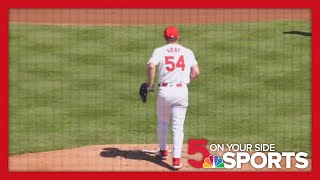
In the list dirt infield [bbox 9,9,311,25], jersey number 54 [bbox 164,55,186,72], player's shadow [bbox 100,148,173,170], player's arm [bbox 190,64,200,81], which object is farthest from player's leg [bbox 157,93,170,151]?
dirt infield [bbox 9,9,311,25]

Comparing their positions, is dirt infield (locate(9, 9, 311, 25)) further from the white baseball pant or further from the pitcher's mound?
the white baseball pant

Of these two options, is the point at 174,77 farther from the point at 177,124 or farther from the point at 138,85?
the point at 138,85

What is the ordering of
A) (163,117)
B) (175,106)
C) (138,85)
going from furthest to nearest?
1. (138,85)
2. (163,117)
3. (175,106)

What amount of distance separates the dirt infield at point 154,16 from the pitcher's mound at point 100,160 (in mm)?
12564

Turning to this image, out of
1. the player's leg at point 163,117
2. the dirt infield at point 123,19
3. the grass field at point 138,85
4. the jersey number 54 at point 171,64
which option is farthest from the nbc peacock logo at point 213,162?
the grass field at point 138,85

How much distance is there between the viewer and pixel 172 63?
32.8ft

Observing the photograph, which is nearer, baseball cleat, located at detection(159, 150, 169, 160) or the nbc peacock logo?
the nbc peacock logo

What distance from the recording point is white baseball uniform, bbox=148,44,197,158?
10.0m

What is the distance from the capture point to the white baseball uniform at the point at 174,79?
394 inches

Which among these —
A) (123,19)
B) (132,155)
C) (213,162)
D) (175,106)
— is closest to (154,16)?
(123,19)

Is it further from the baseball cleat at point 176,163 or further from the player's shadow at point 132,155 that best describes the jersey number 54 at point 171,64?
the player's shadow at point 132,155

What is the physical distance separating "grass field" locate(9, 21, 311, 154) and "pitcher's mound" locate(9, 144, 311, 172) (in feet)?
2.76

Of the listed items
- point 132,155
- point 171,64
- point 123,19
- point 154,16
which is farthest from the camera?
point 154,16

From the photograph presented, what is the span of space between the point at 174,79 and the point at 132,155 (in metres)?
1.65
